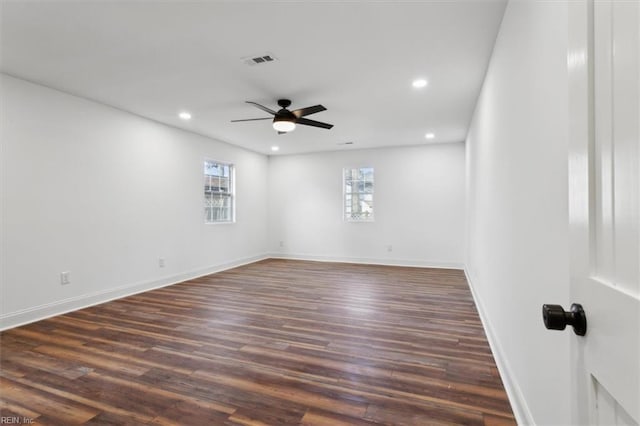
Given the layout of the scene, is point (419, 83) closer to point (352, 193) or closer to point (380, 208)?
point (380, 208)

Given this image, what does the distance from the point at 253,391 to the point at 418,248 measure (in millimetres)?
5332

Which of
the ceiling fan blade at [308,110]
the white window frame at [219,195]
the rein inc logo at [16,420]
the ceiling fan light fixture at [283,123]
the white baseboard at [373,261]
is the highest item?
the ceiling fan blade at [308,110]

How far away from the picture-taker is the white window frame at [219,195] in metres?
6.03

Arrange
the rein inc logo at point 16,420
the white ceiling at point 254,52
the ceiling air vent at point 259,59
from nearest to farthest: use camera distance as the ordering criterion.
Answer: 1. the rein inc logo at point 16,420
2. the white ceiling at point 254,52
3. the ceiling air vent at point 259,59

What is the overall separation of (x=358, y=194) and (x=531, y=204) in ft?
18.8

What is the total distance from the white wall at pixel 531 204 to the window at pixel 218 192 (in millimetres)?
4979

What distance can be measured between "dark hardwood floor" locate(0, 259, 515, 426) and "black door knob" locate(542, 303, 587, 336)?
54.7 inches

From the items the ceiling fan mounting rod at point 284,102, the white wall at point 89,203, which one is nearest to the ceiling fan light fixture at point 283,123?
the ceiling fan mounting rod at point 284,102

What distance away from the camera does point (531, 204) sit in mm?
1559

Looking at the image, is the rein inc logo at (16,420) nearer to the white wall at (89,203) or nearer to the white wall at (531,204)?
the white wall at (89,203)

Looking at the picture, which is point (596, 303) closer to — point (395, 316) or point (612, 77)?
point (612, 77)

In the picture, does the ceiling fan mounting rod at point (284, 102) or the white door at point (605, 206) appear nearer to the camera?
the white door at point (605, 206)

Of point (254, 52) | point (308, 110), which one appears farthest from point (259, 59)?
point (308, 110)

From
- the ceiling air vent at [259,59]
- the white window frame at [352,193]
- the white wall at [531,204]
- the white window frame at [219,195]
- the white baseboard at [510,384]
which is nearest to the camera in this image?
the white wall at [531,204]
